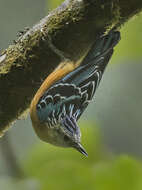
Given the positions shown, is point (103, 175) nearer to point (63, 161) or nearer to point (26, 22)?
point (63, 161)

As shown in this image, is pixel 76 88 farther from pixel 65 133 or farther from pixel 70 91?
pixel 65 133

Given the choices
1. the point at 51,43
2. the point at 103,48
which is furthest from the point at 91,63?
the point at 51,43

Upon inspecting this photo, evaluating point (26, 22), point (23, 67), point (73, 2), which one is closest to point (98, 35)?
point (73, 2)

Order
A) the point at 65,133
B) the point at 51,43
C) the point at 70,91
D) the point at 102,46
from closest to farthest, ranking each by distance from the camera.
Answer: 1. the point at 51,43
2. the point at 102,46
3. the point at 70,91
4. the point at 65,133

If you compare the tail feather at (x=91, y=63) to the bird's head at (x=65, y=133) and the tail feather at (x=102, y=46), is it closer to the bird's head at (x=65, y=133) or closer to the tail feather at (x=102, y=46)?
the tail feather at (x=102, y=46)

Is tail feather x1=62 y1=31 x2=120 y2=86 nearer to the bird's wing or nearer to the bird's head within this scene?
the bird's wing

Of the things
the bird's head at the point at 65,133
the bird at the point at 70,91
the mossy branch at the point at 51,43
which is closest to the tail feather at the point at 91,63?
the bird at the point at 70,91

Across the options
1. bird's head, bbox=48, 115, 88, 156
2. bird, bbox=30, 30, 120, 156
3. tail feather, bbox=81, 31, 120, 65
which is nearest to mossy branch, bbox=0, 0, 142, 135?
tail feather, bbox=81, 31, 120, 65
